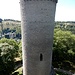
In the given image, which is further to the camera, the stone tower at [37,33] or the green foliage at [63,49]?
the green foliage at [63,49]

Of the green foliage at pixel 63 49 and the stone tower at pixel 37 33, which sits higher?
the stone tower at pixel 37 33

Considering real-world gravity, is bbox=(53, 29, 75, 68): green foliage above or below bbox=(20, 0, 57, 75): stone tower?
below

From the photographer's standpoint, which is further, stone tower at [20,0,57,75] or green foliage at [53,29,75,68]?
green foliage at [53,29,75,68]

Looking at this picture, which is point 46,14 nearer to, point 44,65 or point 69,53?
point 44,65

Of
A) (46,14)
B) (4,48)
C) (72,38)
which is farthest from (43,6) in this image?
(72,38)
